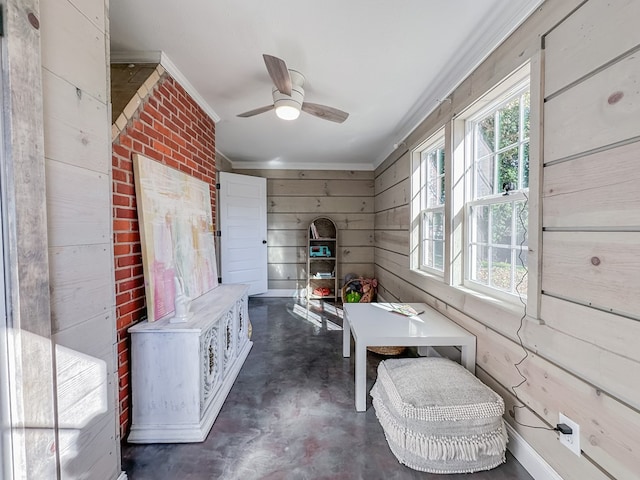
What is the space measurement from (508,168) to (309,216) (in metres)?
3.56

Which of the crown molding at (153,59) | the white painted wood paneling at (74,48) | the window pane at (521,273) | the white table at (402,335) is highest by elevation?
the crown molding at (153,59)

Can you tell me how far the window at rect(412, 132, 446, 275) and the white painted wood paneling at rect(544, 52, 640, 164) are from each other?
135cm

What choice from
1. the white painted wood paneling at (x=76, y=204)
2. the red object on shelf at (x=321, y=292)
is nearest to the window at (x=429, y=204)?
the red object on shelf at (x=321, y=292)

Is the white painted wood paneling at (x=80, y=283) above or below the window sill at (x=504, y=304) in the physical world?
above

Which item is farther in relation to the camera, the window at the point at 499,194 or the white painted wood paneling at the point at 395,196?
the white painted wood paneling at the point at 395,196

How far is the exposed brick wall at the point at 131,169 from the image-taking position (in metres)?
1.55

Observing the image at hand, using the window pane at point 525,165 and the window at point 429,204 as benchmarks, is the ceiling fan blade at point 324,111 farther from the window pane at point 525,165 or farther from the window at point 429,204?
the window pane at point 525,165

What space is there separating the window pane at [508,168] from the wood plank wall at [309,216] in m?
3.26

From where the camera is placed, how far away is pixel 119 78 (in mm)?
1823

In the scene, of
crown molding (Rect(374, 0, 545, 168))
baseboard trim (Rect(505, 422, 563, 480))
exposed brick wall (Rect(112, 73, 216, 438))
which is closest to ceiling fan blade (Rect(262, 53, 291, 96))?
exposed brick wall (Rect(112, 73, 216, 438))

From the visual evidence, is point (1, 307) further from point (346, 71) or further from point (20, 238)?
point (346, 71)

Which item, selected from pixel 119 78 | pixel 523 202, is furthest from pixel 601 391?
pixel 119 78

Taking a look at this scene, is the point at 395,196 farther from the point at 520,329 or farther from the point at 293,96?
the point at 520,329

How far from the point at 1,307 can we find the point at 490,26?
2404 millimetres
